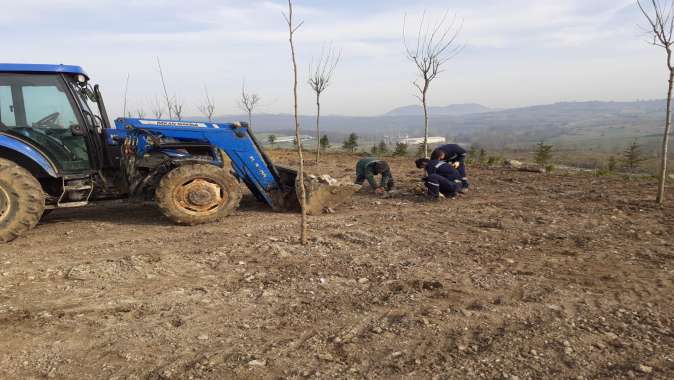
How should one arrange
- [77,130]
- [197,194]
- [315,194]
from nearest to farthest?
[77,130]
[197,194]
[315,194]

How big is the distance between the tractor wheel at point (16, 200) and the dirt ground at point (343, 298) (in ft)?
0.71

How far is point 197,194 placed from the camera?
5.96 m

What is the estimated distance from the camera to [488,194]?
8562 millimetres

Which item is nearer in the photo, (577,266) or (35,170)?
(577,266)

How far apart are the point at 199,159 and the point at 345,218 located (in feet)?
7.53

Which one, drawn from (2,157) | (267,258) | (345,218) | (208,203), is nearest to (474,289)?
(267,258)

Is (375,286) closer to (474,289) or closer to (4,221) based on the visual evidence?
(474,289)

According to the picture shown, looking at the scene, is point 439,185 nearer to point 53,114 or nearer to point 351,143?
point 53,114

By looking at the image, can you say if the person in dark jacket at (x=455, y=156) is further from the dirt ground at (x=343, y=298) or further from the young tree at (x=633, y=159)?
the young tree at (x=633, y=159)

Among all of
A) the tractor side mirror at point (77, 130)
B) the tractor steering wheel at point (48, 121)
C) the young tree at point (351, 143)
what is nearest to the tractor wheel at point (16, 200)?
the tractor steering wheel at point (48, 121)

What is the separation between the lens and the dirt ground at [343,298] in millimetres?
2803

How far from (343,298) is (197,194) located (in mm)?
3077

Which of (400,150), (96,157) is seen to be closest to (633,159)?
(400,150)

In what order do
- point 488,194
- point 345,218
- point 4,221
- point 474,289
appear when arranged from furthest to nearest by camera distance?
point 488,194, point 345,218, point 4,221, point 474,289
